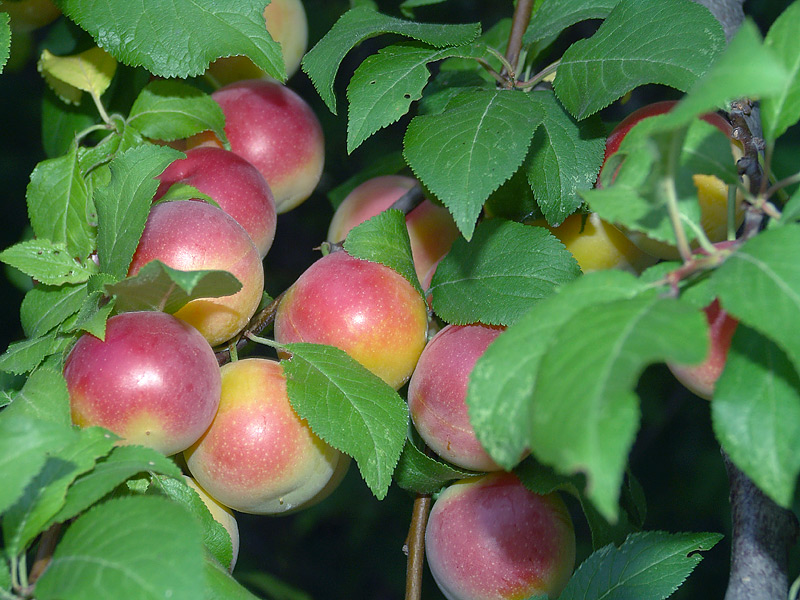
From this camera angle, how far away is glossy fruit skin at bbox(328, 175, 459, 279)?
0.96m

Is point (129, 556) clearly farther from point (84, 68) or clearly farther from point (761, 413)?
point (84, 68)

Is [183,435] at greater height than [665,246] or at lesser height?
lesser

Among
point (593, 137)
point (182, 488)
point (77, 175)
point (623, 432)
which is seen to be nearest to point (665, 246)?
point (593, 137)

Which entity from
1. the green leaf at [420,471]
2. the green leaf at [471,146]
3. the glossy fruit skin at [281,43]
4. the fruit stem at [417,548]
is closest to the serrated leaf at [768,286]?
the green leaf at [471,146]

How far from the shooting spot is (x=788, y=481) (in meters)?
0.43

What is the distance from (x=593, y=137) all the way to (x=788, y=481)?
452 millimetres

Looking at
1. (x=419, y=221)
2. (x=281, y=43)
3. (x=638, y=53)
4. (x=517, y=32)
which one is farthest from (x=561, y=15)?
(x=281, y=43)

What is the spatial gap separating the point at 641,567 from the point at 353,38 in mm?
636

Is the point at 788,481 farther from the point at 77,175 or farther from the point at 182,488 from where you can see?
the point at 77,175

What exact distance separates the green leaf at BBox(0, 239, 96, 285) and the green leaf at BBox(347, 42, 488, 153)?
1.08 ft

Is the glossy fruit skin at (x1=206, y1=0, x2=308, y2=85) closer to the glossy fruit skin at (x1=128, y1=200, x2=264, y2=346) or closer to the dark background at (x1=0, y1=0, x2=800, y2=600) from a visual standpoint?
the dark background at (x1=0, y1=0, x2=800, y2=600)

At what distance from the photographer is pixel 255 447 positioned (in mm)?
756

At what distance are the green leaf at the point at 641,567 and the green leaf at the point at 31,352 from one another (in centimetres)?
59

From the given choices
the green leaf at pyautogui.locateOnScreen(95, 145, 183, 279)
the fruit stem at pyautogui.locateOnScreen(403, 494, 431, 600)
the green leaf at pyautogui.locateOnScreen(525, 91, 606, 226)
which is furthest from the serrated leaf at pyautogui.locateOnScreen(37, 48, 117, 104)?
the fruit stem at pyautogui.locateOnScreen(403, 494, 431, 600)
